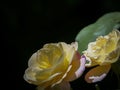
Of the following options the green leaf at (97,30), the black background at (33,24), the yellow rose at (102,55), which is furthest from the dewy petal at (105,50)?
the black background at (33,24)

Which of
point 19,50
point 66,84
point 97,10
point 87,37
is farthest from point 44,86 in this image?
point 97,10

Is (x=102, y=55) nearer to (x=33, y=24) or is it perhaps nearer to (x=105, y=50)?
(x=105, y=50)

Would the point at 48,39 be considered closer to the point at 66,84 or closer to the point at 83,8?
the point at 83,8

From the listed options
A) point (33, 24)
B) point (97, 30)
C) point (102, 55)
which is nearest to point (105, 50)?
point (102, 55)

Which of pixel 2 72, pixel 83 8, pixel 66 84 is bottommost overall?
pixel 2 72

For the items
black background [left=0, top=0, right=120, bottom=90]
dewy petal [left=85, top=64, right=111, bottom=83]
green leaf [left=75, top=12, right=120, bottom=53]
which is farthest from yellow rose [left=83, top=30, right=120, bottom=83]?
black background [left=0, top=0, right=120, bottom=90]

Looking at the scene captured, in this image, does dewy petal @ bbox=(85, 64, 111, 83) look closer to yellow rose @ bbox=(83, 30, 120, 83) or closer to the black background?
yellow rose @ bbox=(83, 30, 120, 83)
